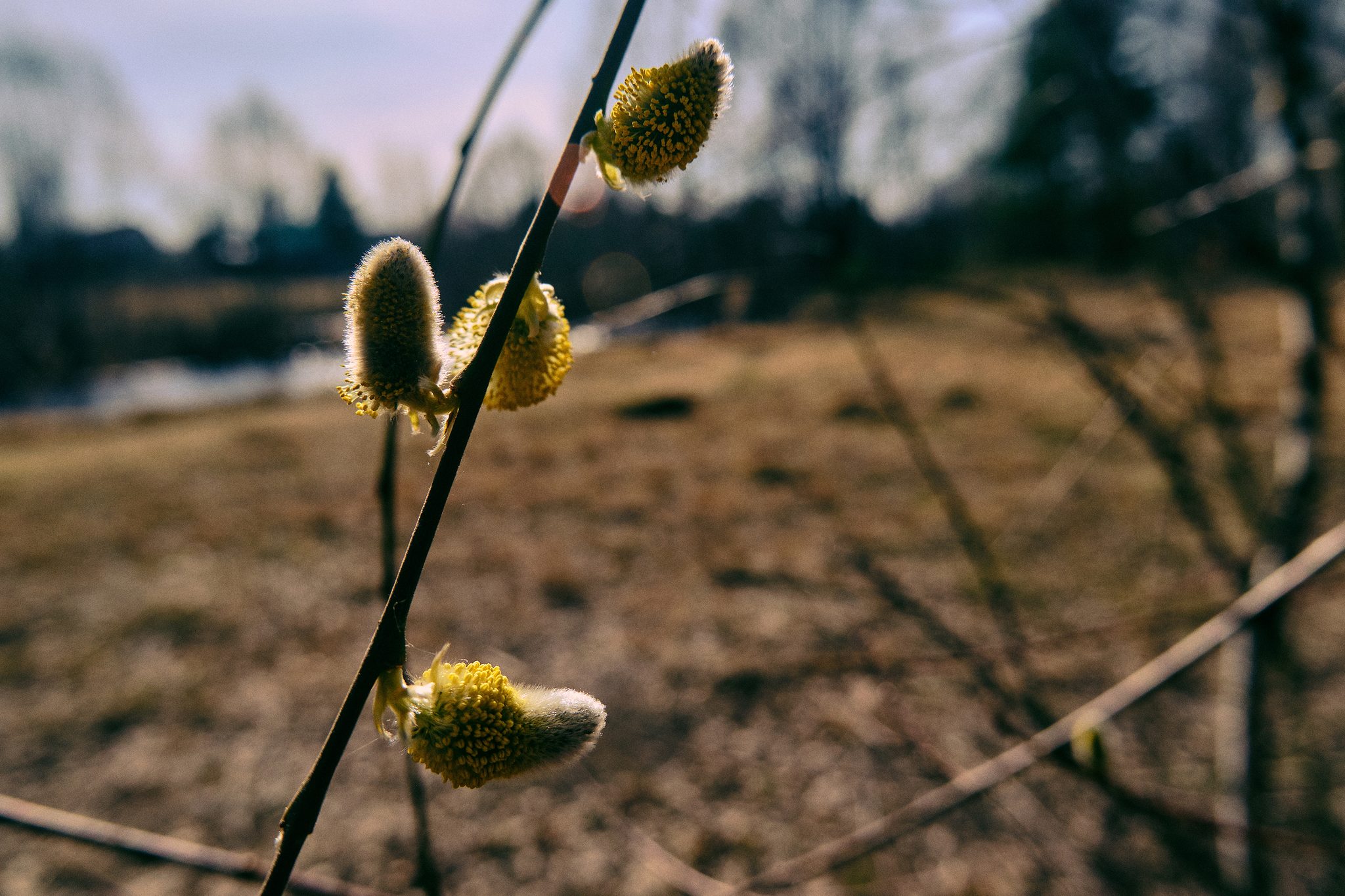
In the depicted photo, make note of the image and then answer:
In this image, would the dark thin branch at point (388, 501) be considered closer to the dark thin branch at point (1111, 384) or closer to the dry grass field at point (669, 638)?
the dry grass field at point (669, 638)

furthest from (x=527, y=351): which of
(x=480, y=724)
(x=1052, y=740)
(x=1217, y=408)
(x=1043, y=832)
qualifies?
(x=1043, y=832)

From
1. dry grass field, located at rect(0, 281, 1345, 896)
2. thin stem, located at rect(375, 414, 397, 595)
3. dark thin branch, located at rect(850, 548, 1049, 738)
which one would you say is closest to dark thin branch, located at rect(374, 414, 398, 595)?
thin stem, located at rect(375, 414, 397, 595)

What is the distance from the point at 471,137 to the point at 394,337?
0.19 meters

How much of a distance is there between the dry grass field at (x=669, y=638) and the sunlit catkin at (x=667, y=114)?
0.42 meters

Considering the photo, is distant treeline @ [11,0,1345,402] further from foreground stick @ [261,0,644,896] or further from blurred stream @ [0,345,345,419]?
blurred stream @ [0,345,345,419]

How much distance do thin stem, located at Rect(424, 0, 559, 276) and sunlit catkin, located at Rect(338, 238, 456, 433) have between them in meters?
0.02

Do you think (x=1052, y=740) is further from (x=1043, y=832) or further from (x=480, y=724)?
(x=1043, y=832)

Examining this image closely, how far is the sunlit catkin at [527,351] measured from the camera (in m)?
0.39

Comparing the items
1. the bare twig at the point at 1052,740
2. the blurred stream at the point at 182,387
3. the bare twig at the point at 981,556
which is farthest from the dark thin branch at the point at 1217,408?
the blurred stream at the point at 182,387

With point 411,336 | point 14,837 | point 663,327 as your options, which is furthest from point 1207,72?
point 663,327

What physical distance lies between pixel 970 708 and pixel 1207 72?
7.60 ft

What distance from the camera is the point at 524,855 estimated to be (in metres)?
2.36

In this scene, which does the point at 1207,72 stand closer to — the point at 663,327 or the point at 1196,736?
the point at 1196,736

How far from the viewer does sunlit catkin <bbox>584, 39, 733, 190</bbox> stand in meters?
0.36
